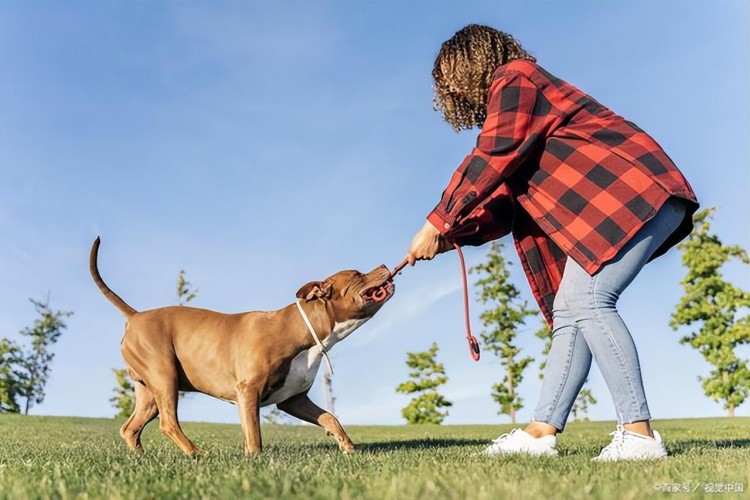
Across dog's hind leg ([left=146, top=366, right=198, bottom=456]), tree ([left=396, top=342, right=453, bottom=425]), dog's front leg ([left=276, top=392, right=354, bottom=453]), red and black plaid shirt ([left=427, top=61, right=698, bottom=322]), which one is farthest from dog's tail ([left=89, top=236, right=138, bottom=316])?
tree ([left=396, top=342, right=453, bottom=425])

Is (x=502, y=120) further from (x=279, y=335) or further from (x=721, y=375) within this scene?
(x=721, y=375)

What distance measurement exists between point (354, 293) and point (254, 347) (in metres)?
0.86

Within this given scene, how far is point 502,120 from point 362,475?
2.28 meters

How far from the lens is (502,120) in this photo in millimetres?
4121

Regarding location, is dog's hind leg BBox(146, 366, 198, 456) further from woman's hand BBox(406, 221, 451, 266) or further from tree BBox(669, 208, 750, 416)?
tree BBox(669, 208, 750, 416)

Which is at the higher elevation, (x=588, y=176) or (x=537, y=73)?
(x=537, y=73)

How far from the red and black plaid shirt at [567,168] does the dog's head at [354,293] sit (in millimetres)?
1059

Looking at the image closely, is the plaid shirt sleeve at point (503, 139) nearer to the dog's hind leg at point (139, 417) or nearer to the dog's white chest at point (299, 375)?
the dog's white chest at point (299, 375)

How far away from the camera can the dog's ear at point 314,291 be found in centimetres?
526

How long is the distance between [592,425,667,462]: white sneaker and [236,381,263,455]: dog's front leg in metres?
2.30

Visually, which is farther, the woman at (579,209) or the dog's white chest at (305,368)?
the dog's white chest at (305,368)

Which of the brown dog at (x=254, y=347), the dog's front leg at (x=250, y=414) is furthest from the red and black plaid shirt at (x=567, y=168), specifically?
the dog's front leg at (x=250, y=414)

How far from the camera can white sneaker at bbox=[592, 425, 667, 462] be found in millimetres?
4047

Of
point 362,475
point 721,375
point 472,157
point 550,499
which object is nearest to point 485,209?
point 472,157
